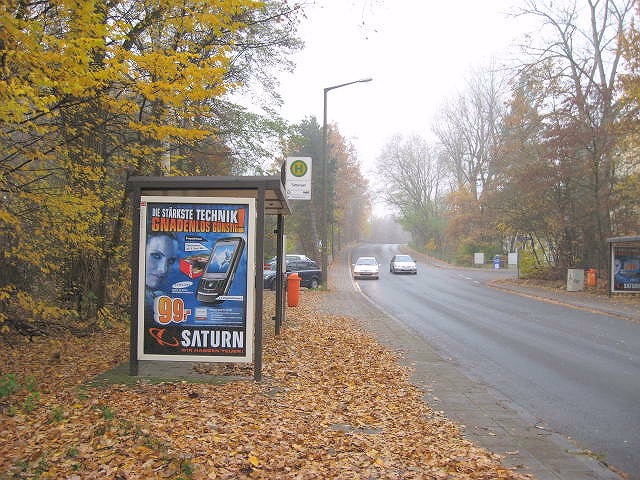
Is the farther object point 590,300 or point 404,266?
point 404,266

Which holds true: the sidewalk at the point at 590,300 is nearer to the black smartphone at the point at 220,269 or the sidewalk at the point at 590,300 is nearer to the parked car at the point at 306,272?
the parked car at the point at 306,272

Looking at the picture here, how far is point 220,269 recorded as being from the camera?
6926mm

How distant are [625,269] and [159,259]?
21149mm

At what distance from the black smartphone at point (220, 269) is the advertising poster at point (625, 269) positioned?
20.1 metres

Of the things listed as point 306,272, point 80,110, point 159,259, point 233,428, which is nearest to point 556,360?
point 233,428

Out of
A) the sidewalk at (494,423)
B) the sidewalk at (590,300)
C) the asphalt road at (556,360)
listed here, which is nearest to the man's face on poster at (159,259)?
the sidewalk at (494,423)

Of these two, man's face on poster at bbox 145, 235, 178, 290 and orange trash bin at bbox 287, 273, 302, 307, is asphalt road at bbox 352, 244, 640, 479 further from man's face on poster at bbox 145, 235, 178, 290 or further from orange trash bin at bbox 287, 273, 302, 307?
man's face on poster at bbox 145, 235, 178, 290

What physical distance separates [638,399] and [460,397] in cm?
229

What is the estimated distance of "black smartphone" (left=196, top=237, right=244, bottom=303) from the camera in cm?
693

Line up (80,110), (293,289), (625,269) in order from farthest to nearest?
(625,269) < (293,289) < (80,110)

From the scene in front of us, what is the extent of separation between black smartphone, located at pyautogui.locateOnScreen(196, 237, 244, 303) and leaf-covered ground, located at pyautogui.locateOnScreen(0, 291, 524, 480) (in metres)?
1.13

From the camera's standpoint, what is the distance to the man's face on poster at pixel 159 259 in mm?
6969

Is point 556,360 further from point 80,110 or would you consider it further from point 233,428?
point 80,110

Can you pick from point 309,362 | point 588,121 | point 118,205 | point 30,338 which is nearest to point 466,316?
point 309,362
